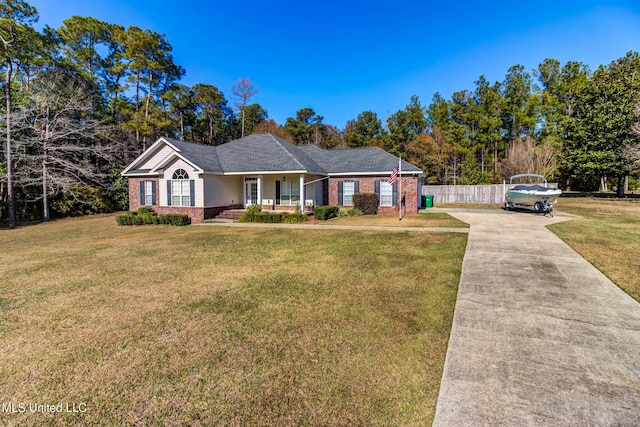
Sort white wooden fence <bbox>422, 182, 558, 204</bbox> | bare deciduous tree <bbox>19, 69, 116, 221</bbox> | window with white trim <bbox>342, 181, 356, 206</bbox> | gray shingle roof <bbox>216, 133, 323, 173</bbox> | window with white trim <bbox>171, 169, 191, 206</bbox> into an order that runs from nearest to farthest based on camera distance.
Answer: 1. window with white trim <bbox>171, 169, 191, 206</bbox>
2. gray shingle roof <bbox>216, 133, 323, 173</bbox>
3. bare deciduous tree <bbox>19, 69, 116, 221</bbox>
4. window with white trim <bbox>342, 181, 356, 206</bbox>
5. white wooden fence <bbox>422, 182, 558, 204</bbox>

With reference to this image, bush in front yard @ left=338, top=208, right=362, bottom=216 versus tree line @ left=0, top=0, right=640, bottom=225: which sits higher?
tree line @ left=0, top=0, right=640, bottom=225

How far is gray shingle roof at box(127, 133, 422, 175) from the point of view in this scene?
17828 millimetres

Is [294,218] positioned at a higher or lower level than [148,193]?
lower

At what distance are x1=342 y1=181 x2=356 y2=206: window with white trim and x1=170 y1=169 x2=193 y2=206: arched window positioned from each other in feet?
31.9

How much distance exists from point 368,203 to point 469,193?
13.4 m

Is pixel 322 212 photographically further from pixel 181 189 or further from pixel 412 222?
pixel 181 189

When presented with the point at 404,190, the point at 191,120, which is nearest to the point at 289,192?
the point at 404,190

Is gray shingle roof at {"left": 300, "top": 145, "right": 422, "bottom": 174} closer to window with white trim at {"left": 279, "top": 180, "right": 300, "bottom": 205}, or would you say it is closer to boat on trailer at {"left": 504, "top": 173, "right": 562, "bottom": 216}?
window with white trim at {"left": 279, "top": 180, "right": 300, "bottom": 205}

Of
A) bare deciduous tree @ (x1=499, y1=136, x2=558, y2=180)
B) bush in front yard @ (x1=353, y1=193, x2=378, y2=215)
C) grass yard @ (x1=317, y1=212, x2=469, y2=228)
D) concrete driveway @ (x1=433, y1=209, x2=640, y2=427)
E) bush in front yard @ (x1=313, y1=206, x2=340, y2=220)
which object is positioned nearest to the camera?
concrete driveway @ (x1=433, y1=209, x2=640, y2=427)

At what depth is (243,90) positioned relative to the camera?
3884 centimetres

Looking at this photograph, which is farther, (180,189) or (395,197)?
(395,197)

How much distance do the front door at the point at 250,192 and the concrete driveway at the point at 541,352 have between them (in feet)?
51.1

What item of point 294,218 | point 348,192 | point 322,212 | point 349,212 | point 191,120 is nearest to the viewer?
point 294,218

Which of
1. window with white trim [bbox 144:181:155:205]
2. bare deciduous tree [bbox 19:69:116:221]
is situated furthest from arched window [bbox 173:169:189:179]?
bare deciduous tree [bbox 19:69:116:221]
